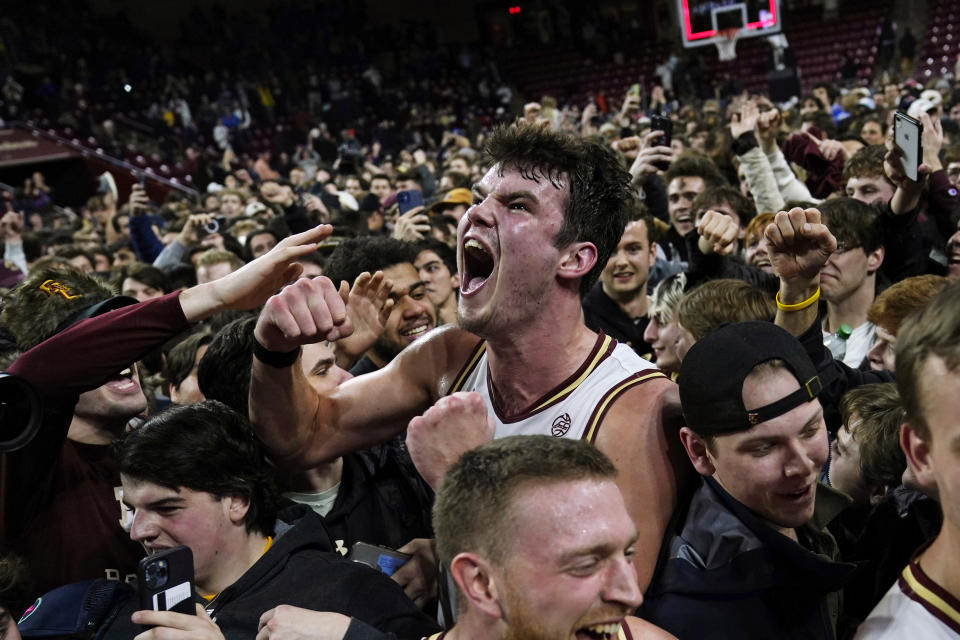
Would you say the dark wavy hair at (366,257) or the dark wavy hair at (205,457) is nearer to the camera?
the dark wavy hair at (205,457)

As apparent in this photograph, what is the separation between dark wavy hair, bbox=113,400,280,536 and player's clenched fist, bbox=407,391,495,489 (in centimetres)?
64

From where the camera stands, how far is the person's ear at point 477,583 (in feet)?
5.69

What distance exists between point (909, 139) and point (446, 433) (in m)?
2.92

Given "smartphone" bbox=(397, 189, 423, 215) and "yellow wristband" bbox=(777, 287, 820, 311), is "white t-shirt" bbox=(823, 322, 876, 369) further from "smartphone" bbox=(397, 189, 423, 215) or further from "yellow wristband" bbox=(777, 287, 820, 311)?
"smartphone" bbox=(397, 189, 423, 215)

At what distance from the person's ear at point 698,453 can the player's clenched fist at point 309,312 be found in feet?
2.84

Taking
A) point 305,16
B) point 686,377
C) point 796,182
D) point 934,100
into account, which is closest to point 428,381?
point 686,377

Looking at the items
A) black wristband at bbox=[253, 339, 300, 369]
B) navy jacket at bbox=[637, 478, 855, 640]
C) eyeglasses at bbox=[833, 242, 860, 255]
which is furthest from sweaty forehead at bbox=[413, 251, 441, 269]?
navy jacket at bbox=[637, 478, 855, 640]

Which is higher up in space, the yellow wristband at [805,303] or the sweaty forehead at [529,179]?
the sweaty forehead at [529,179]

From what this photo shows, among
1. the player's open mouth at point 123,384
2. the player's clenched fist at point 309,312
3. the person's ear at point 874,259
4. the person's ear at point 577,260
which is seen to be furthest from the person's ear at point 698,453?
the person's ear at point 874,259

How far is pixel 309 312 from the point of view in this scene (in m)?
2.30

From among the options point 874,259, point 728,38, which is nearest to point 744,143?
point 874,259

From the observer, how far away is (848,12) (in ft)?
83.4

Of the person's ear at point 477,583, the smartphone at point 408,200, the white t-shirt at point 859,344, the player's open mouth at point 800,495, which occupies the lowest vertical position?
the white t-shirt at point 859,344

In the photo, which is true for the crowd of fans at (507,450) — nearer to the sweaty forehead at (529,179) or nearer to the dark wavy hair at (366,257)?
the sweaty forehead at (529,179)
